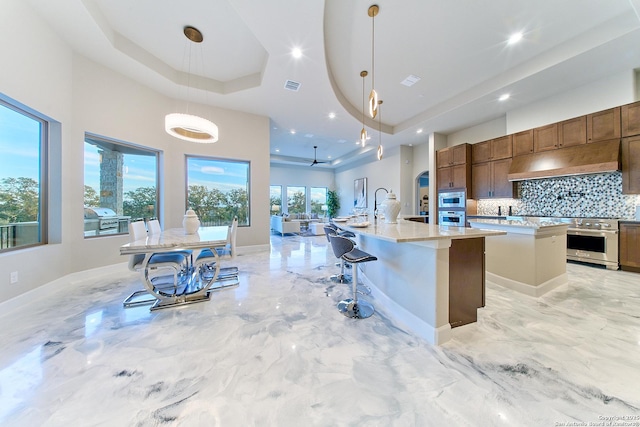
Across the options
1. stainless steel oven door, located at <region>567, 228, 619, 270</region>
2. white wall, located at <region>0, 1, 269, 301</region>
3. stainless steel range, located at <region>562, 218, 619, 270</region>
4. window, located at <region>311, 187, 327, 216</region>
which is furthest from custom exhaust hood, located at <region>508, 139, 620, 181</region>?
window, located at <region>311, 187, 327, 216</region>

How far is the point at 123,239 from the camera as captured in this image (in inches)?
156

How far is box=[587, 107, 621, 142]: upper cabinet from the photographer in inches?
139

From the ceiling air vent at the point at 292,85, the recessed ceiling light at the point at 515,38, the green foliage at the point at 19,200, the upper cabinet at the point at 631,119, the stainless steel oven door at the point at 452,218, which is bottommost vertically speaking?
the stainless steel oven door at the point at 452,218

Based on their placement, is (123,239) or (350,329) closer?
(350,329)

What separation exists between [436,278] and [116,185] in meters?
5.23

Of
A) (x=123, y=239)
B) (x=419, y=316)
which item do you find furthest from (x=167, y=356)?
(x=123, y=239)

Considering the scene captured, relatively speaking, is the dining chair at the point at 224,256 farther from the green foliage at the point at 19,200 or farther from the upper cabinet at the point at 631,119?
the upper cabinet at the point at 631,119

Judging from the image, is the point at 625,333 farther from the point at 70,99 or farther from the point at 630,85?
the point at 70,99

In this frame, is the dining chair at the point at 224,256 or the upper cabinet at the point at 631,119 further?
the upper cabinet at the point at 631,119

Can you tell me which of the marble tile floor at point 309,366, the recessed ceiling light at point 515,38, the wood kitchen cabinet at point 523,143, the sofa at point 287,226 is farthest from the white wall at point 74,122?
the wood kitchen cabinet at point 523,143

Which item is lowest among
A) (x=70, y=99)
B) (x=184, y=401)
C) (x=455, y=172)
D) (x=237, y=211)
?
(x=184, y=401)

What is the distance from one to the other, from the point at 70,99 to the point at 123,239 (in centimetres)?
228

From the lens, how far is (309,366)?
5.18ft

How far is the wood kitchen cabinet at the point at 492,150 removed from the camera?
16.2ft
